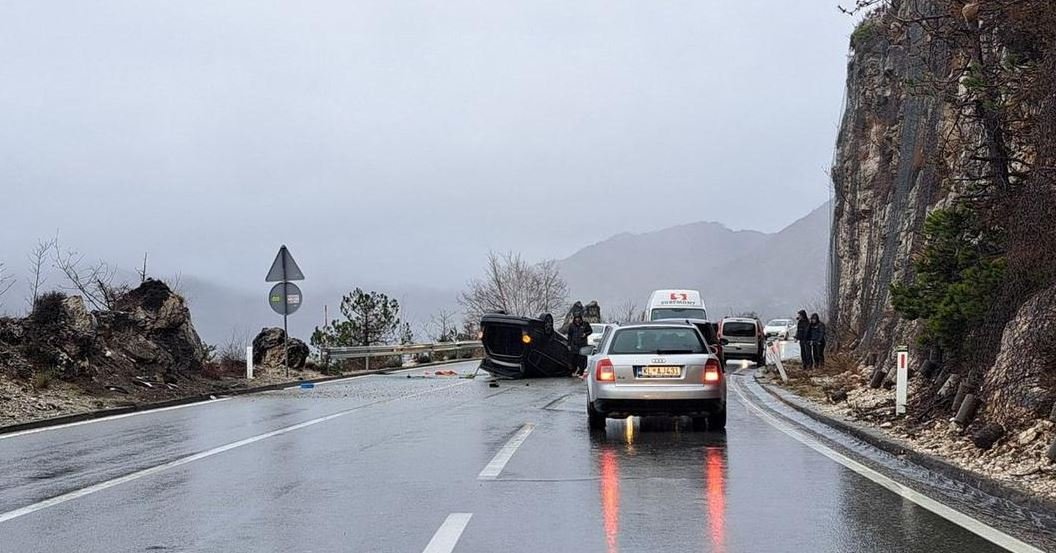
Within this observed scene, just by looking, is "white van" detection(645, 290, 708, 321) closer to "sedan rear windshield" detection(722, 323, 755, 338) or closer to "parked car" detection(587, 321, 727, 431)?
"sedan rear windshield" detection(722, 323, 755, 338)

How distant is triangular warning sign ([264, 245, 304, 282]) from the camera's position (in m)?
26.8

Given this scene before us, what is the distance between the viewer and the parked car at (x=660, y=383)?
46.4ft

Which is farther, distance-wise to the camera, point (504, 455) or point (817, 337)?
point (817, 337)

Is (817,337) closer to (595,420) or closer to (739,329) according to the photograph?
(739,329)

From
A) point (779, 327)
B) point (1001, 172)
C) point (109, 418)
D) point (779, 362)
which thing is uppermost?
point (1001, 172)

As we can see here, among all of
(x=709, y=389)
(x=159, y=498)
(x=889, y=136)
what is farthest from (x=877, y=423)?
(x=889, y=136)

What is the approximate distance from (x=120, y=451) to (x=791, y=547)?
8.68 metres

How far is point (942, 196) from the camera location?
22391 mm

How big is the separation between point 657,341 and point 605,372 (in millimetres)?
908

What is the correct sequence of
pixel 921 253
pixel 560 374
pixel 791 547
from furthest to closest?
pixel 560 374 < pixel 921 253 < pixel 791 547

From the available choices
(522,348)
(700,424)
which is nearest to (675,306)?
(522,348)

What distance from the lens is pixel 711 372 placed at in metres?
14.3

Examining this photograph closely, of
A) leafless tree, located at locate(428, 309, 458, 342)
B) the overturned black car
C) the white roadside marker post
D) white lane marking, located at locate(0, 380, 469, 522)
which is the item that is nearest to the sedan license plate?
white lane marking, located at locate(0, 380, 469, 522)

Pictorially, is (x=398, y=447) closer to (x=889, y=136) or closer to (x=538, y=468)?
(x=538, y=468)
